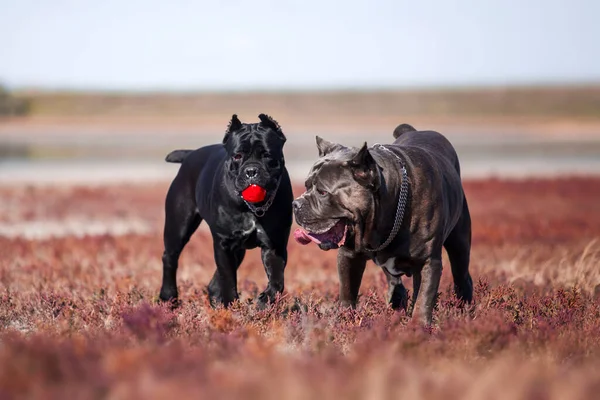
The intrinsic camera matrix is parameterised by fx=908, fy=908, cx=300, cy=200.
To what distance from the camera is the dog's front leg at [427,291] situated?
246 inches

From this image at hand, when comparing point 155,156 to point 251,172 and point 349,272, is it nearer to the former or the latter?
point 251,172

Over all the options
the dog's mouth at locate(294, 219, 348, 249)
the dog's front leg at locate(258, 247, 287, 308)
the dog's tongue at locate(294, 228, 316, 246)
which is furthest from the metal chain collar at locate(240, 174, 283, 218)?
the dog's mouth at locate(294, 219, 348, 249)

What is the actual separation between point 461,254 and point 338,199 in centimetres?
A: 170

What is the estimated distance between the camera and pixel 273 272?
286 inches

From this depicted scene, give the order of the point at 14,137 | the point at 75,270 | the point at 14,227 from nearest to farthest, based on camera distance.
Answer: the point at 75,270
the point at 14,227
the point at 14,137

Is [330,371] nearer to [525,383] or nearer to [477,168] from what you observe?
[525,383]

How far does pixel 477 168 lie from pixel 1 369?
28.0 meters

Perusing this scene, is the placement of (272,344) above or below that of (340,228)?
below

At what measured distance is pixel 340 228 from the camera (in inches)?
247

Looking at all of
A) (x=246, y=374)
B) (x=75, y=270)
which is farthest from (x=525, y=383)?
(x=75, y=270)

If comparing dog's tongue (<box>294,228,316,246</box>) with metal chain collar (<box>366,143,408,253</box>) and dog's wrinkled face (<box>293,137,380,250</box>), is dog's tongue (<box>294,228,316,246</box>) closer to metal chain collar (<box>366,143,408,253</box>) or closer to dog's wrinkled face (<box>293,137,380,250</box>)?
dog's wrinkled face (<box>293,137,380,250</box>)

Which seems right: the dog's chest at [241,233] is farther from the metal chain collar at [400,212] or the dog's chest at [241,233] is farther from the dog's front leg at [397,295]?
the metal chain collar at [400,212]

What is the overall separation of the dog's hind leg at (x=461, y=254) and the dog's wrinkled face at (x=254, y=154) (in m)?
1.50

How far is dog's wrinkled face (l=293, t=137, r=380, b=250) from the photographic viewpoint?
19.8ft
